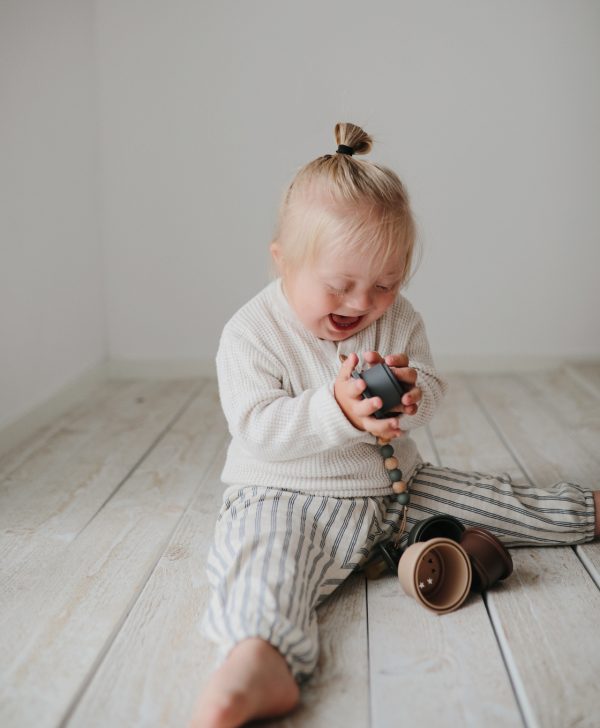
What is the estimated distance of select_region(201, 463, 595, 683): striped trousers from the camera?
2.91ft

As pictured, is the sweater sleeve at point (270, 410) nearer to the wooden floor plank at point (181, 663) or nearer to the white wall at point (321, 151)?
the wooden floor plank at point (181, 663)

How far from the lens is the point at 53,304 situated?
2070 millimetres

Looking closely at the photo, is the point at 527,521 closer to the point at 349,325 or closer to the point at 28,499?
the point at 349,325

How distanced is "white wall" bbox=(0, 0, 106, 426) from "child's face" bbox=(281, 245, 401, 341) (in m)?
0.88

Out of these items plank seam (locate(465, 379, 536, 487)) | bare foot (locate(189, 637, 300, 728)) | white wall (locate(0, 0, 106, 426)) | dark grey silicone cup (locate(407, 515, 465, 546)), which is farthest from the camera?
white wall (locate(0, 0, 106, 426))

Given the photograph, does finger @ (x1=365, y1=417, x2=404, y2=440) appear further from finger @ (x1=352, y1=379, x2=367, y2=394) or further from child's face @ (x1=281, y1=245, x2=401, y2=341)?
child's face @ (x1=281, y1=245, x2=401, y2=341)

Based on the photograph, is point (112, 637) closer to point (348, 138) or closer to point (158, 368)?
point (348, 138)

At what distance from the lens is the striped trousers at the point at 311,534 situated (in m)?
0.89

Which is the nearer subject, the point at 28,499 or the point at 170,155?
the point at 28,499

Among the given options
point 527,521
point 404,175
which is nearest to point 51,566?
point 527,521

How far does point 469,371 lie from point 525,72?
0.88 meters

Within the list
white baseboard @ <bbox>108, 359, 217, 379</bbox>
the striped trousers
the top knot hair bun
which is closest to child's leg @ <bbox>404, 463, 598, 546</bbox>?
the striped trousers

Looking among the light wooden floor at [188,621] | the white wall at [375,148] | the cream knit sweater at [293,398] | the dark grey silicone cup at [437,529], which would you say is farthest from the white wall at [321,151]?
the dark grey silicone cup at [437,529]

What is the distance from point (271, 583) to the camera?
3.02ft
